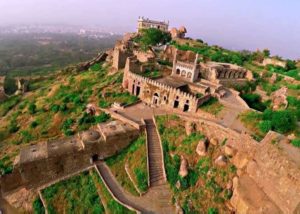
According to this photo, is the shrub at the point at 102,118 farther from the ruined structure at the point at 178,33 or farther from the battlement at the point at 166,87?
the ruined structure at the point at 178,33

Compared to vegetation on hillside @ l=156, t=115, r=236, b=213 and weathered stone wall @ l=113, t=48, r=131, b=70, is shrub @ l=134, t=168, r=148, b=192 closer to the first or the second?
vegetation on hillside @ l=156, t=115, r=236, b=213

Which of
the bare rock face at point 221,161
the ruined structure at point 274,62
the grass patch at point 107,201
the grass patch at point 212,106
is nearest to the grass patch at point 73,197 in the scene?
the grass patch at point 107,201

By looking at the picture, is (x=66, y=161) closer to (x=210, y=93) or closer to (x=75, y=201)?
(x=75, y=201)

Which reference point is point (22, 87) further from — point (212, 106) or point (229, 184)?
point (229, 184)

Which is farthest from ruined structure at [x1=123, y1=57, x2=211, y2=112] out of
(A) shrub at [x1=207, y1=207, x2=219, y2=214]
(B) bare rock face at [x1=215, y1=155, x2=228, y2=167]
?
(A) shrub at [x1=207, y1=207, x2=219, y2=214]

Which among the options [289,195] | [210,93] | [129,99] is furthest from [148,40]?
[289,195]

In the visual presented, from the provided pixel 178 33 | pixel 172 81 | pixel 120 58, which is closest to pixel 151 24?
pixel 178 33
